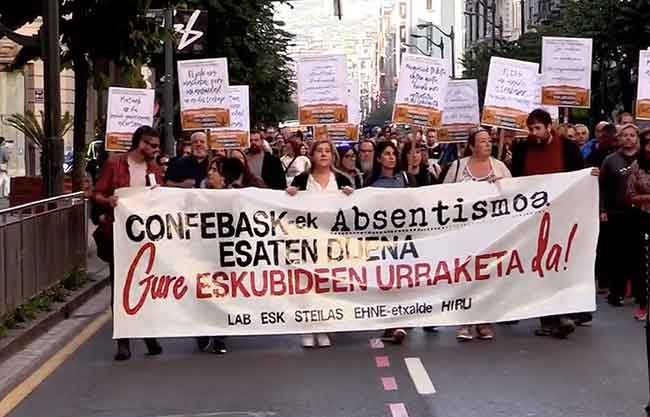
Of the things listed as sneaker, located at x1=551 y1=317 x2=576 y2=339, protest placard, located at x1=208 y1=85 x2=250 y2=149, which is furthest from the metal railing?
sneaker, located at x1=551 y1=317 x2=576 y2=339

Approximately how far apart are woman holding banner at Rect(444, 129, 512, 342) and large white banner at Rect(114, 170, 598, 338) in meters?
0.19

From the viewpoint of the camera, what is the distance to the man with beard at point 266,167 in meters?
16.7

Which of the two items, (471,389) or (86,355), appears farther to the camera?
(86,355)

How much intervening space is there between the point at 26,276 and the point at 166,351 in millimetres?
1755

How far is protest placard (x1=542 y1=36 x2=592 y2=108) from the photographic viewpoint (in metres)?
17.5

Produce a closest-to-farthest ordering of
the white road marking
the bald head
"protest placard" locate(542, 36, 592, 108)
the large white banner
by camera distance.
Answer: the white road marking → the large white banner → the bald head → "protest placard" locate(542, 36, 592, 108)

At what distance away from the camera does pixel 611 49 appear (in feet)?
119

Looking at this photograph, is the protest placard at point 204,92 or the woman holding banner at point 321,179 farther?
the protest placard at point 204,92

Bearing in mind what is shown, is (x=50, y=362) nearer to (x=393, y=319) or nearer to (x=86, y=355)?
(x=86, y=355)

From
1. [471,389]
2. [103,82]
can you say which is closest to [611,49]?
[103,82]

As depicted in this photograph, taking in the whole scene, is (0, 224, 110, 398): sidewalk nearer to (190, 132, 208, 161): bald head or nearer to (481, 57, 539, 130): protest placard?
(190, 132, 208, 161): bald head

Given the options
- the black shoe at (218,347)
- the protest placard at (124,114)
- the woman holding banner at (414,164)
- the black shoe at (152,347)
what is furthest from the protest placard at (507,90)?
the black shoe at (152,347)

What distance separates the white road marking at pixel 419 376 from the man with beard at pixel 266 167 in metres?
5.46

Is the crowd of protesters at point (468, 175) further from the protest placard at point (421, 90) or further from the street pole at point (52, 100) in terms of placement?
the street pole at point (52, 100)
